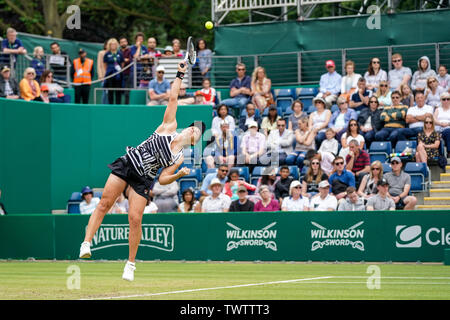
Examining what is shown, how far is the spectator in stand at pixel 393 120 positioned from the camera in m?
22.0

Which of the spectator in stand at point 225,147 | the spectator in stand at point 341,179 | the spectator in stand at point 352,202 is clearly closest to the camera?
the spectator in stand at point 352,202

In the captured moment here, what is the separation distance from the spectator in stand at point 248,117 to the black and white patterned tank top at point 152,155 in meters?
11.3

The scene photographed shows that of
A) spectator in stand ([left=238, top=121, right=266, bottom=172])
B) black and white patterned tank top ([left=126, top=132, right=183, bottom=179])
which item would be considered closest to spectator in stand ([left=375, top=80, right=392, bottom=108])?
spectator in stand ([left=238, top=121, right=266, bottom=172])

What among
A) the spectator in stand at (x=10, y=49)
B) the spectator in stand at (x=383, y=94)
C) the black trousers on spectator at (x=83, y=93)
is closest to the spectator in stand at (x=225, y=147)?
the spectator in stand at (x=383, y=94)

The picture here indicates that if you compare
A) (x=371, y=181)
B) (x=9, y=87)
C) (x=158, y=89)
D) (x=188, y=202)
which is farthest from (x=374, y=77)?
(x=9, y=87)

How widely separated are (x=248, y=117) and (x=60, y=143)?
5.67 metres

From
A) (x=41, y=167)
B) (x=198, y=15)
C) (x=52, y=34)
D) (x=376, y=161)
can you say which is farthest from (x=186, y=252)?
(x=198, y=15)

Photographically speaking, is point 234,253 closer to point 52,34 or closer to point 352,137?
point 352,137

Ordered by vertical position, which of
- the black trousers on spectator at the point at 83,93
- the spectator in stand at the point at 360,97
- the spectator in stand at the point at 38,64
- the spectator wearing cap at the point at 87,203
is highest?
the spectator in stand at the point at 38,64

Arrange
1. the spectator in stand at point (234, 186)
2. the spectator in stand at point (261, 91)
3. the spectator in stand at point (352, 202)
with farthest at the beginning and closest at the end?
the spectator in stand at point (261, 91)
the spectator in stand at point (234, 186)
the spectator in stand at point (352, 202)

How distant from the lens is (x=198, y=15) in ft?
130

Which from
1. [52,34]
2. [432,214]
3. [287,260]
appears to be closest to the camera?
[432,214]

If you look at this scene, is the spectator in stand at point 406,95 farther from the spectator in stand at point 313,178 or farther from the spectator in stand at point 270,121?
the spectator in stand at point 270,121

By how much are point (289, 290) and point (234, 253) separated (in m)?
8.58
